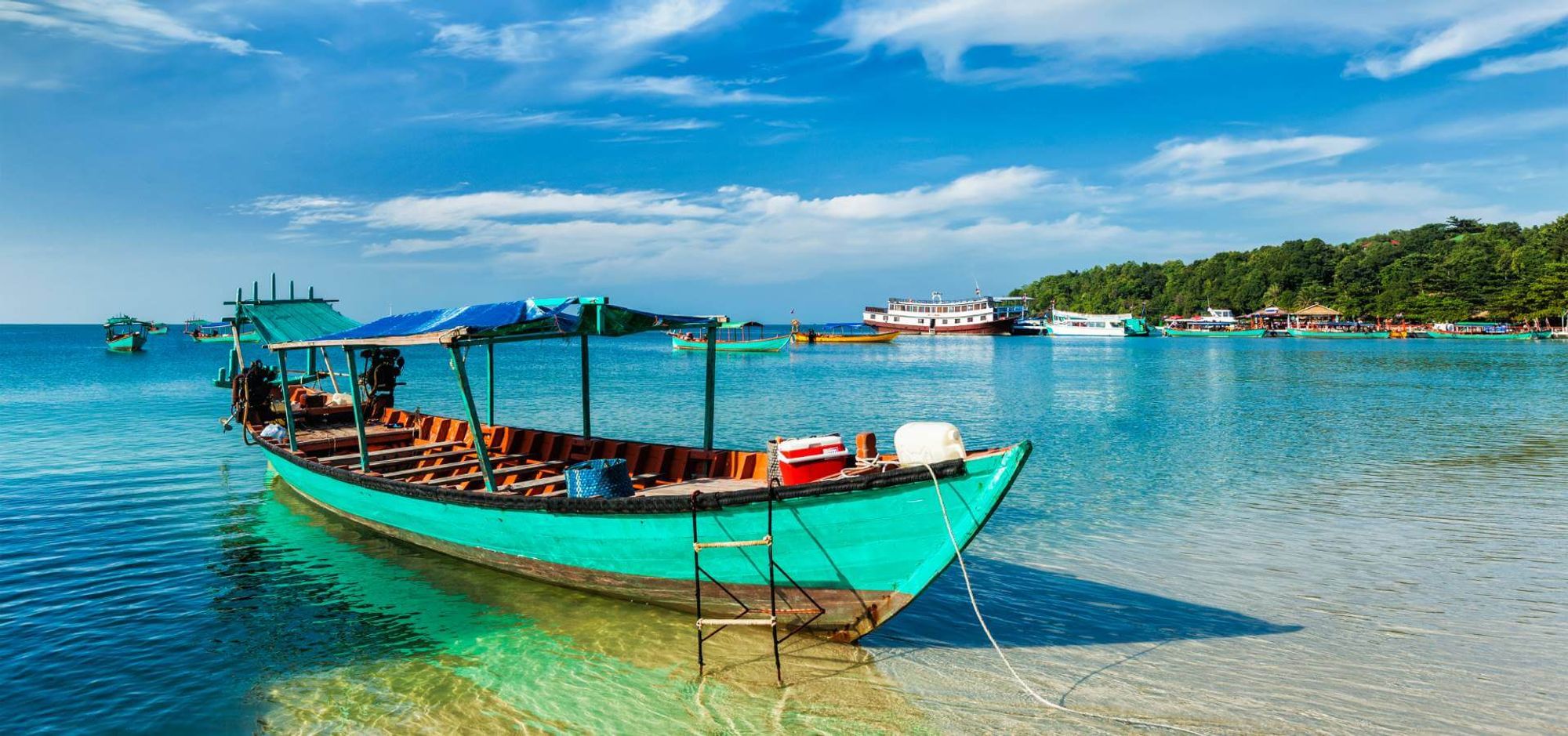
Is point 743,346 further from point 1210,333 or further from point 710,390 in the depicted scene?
point 1210,333

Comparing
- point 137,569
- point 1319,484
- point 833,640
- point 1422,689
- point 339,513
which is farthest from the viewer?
point 1319,484

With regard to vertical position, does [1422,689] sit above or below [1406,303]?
below

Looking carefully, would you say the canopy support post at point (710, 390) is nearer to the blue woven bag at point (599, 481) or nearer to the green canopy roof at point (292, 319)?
the blue woven bag at point (599, 481)

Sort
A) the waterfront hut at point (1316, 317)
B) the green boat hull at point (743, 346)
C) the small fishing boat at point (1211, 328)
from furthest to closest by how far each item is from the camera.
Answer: the small fishing boat at point (1211, 328) → the waterfront hut at point (1316, 317) → the green boat hull at point (743, 346)

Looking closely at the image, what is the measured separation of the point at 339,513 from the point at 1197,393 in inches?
1393

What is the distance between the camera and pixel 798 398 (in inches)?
1502

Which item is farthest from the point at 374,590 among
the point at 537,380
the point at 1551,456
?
the point at 537,380

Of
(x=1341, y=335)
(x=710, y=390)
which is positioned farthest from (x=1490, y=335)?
(x=710, y=390)

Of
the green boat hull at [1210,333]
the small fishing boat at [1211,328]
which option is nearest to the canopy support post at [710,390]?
the small fishing boat at [1211,328]

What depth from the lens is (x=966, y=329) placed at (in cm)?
11831

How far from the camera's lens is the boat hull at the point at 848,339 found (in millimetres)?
99500

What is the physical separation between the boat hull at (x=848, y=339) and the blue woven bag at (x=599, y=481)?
89.8 m

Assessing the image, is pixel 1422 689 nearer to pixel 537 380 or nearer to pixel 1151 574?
pixel 1151 574

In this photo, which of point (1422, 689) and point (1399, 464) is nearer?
point (1422, 689)
